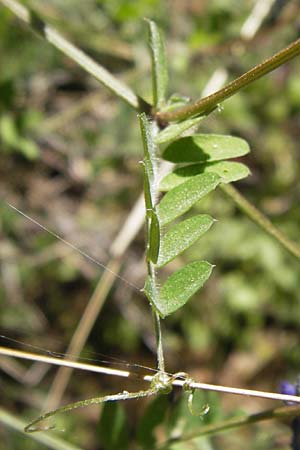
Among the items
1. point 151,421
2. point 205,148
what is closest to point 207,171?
point 205,148

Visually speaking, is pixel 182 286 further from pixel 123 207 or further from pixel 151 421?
pixel 123 207

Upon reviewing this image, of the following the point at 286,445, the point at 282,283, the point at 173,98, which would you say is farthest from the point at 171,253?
the point at 282,283

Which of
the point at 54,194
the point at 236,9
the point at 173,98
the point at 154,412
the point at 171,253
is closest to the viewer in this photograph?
the point at 171,253

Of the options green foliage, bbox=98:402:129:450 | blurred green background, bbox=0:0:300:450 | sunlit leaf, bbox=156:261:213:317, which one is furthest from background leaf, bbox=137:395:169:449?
blurred green background, bbox=0:0:300:450

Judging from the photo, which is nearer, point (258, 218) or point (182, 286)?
point (182, 286)

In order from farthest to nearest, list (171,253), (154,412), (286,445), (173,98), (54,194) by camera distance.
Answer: (54,194)
(286,445)
(154,412)
(173,98)
(171,253)

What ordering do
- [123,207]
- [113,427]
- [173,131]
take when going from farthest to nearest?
[123,207] → [113,427] → [173,131]

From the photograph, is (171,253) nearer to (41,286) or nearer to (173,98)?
(173,98)
